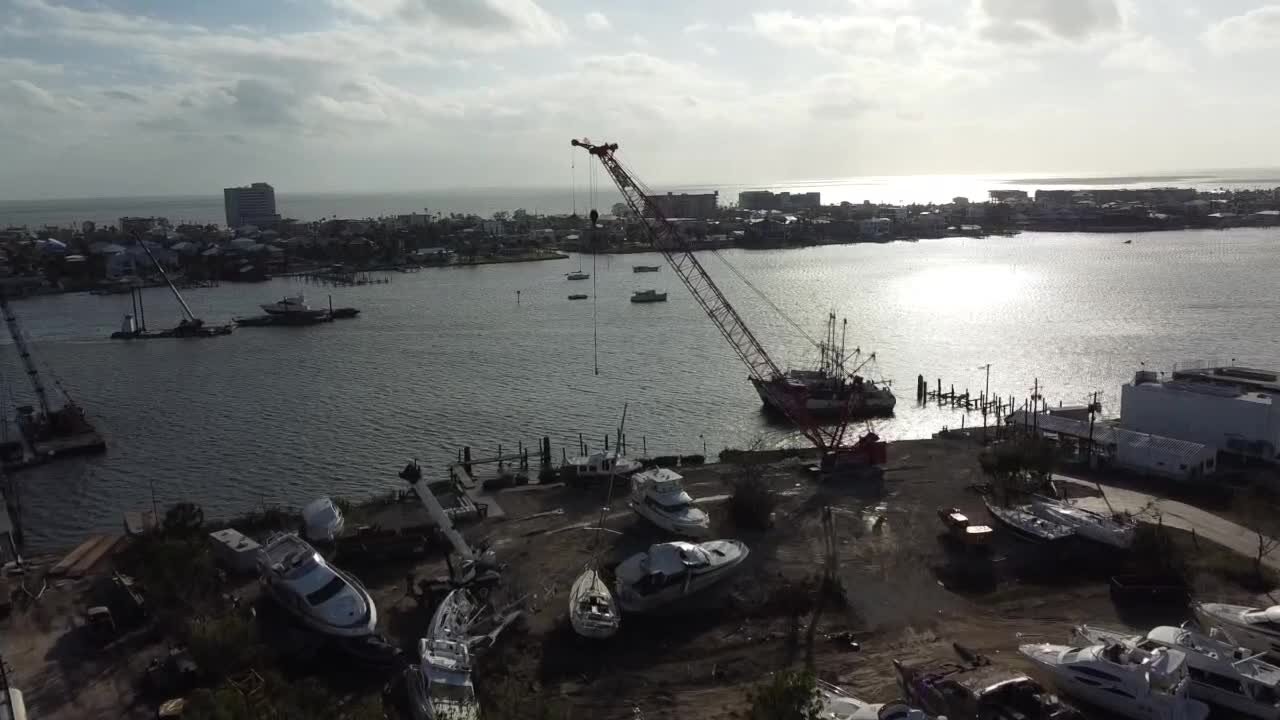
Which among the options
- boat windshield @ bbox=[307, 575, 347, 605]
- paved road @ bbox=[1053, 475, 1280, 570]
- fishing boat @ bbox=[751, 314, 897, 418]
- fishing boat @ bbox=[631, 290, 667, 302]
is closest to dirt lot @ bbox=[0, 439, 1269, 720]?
boat windshield @ bbox=[307, 575, 347, 605]

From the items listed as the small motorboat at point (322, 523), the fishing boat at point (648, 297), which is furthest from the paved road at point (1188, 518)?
the fishing boat at point (648, 297)

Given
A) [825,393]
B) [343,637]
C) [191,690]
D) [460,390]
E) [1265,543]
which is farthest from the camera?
[460,390]

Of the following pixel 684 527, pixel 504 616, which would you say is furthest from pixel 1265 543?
pixel 504 616

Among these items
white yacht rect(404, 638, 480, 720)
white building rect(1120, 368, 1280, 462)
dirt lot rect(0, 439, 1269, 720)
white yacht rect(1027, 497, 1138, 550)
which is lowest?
dirt lot rect(0, 439, 1269, 720)

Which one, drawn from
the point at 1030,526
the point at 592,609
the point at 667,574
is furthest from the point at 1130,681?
the point at 592,609

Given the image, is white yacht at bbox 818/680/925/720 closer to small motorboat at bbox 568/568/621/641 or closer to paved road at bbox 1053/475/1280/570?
small motorboat at bbox 568/568/621/641

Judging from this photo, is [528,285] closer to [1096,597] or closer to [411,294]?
[411,294]

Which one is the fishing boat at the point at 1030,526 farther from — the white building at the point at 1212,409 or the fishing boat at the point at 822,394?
the fishing boat at the point at 822,394
